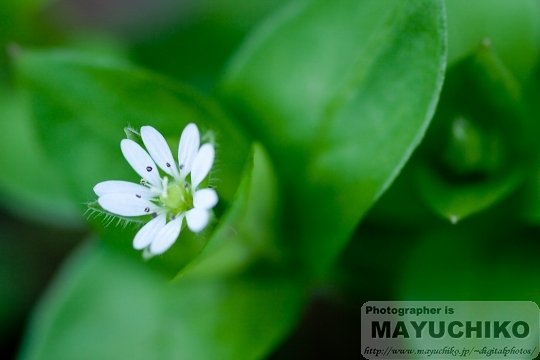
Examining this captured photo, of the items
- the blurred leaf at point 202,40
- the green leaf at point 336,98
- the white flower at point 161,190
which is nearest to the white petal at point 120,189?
the white flower at point 161,190

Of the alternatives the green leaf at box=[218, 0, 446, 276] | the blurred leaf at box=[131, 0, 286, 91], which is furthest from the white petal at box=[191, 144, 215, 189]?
the blurred leaf at box=[131, 0, 286, 91]

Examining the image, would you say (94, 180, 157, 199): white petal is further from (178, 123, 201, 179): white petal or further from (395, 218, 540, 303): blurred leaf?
(395, 218, 540, 303): blurred leaf

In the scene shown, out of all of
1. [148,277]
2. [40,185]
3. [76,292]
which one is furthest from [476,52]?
[40,185]

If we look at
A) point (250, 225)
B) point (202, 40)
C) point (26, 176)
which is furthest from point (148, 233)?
point (202, 40)

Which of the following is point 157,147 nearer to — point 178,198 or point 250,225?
point 178,198

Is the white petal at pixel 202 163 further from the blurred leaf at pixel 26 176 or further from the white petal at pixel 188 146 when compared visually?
the blurred leaf at pixel 26 176
